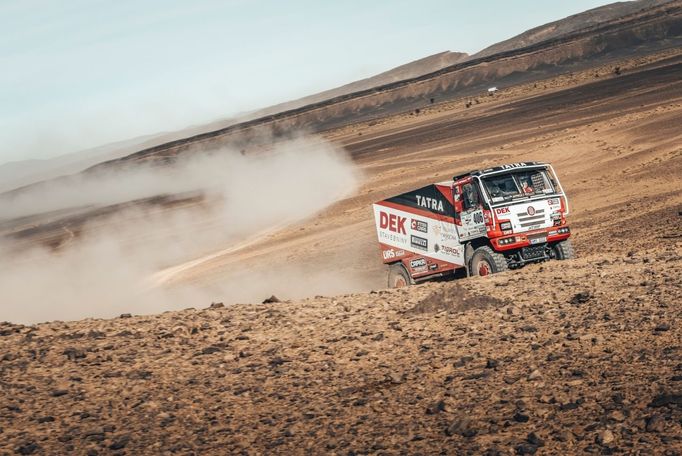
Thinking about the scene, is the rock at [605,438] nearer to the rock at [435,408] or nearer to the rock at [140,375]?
the rock at [435,408]

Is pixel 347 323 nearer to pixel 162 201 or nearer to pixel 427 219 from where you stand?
pixel 427 219

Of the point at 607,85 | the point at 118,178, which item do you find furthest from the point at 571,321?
the point at 118,178

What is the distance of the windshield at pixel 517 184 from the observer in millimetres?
19669

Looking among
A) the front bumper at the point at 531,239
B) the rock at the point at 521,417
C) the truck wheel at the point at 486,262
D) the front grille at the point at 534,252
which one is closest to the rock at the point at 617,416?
the rock at the point at 521,417

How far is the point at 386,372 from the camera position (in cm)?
1155

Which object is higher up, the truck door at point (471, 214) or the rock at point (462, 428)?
the truck door at point (471, 214)

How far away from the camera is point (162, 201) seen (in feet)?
200

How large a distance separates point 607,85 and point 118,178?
54.8 meters

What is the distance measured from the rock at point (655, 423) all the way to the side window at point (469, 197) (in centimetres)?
1128

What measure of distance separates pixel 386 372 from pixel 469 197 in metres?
9.11

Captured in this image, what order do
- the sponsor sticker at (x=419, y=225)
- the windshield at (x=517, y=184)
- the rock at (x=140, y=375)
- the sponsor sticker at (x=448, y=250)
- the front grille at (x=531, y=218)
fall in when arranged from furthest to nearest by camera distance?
the sponsor sticker at (x=419, y=225) → the sponsor sticker at (x=448, y=250) → the windshield at (x=517, y=184) → the front grille at (x=531, y=218) → the rock at (x=140, y=375)

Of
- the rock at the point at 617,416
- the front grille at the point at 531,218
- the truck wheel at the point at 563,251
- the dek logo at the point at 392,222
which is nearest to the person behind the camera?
the rock at the point at 617,416

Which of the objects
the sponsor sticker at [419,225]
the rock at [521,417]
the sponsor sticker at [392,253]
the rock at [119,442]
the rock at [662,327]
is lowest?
the sponsor sticker at [392,253]

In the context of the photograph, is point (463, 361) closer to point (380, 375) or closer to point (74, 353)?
point (380, 375)
